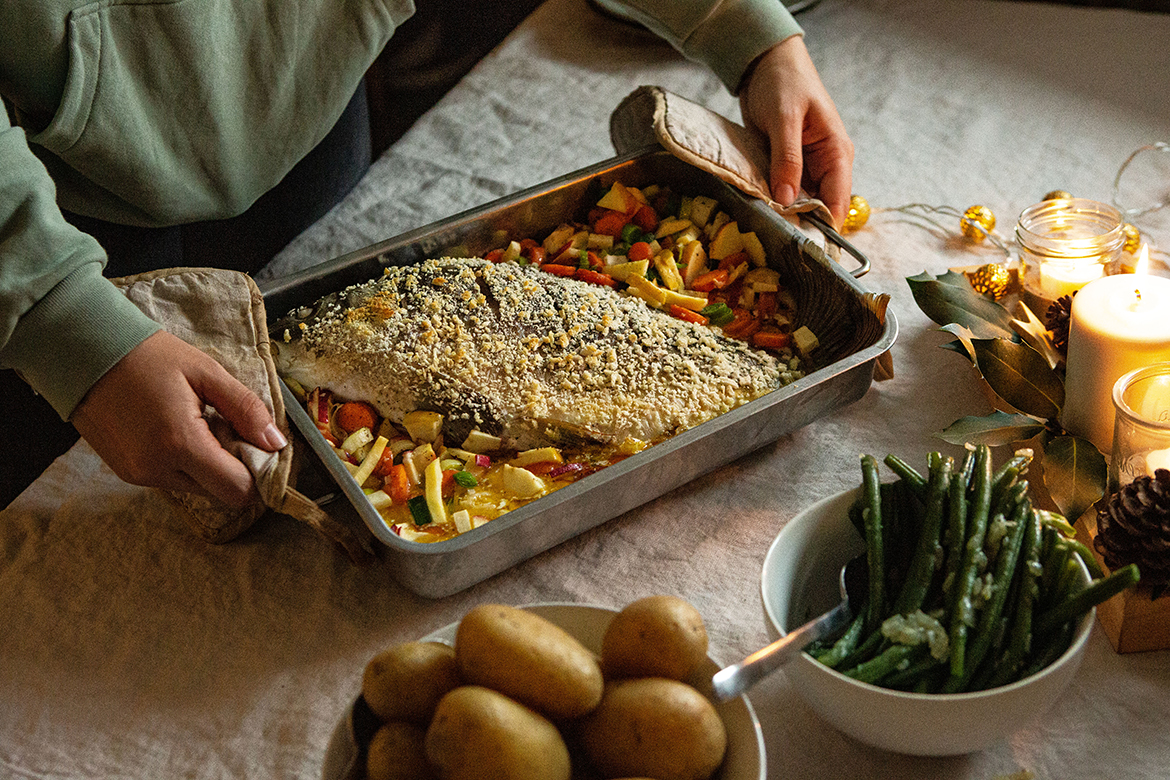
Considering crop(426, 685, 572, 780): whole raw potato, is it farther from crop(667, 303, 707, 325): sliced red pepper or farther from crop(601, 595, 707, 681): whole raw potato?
crop(667, 303, 707, 325): sliced red pepper

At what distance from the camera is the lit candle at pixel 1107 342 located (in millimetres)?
→ 1060

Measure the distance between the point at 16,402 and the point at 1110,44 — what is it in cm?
218

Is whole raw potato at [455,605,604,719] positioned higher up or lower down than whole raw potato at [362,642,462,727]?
higher up

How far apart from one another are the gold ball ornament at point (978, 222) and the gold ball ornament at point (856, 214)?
16 cm

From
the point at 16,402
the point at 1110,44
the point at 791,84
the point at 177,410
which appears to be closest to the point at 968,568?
the point at 177,410

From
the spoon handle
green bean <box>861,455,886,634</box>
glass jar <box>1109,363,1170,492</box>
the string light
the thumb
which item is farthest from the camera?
the string light

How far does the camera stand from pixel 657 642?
71cm

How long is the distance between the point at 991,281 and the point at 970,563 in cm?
73

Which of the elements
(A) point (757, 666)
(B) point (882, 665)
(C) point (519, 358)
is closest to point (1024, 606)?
(B) point (882, 665)

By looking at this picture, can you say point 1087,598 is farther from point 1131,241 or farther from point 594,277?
point 1131,241

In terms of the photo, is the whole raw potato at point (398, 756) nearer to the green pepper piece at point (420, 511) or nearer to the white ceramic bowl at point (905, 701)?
the white ceramic bowl at point (905, 701)

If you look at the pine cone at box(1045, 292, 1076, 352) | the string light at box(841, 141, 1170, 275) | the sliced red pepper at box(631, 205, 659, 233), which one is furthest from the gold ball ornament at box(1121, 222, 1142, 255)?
the sliced red pepper at box(631, 205, 659, 233)

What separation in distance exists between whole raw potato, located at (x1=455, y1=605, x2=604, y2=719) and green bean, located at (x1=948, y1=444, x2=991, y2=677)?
30cm

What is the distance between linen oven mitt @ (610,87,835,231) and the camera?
4.76 ft
